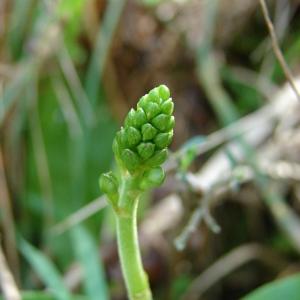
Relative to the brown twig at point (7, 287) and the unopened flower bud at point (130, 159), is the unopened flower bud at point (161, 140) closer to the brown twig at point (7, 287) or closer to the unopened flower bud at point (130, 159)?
the unopened flower bud at point (130, 159)

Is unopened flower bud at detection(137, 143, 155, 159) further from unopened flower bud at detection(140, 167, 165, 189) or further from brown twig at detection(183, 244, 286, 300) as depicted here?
brown twig at detection(183, 244, 286, 300)

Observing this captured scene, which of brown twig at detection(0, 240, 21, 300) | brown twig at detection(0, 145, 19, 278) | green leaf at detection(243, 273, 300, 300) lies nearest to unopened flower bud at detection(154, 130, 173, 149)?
green leaf at detection(243, 273, 300, 300)

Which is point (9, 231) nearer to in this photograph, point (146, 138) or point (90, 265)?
point (90, 265)

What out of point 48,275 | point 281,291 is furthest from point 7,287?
point 281,291

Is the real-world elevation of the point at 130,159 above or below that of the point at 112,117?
below

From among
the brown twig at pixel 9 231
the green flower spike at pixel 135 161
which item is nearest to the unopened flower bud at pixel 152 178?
the green flower spike at pixel 135 161

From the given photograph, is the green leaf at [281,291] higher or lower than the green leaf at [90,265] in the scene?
lower
